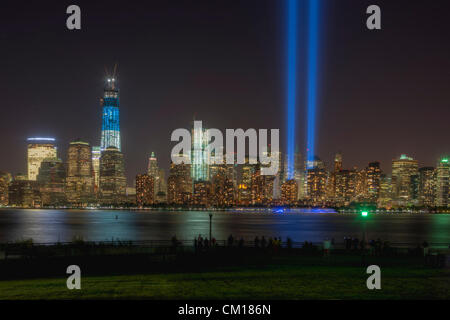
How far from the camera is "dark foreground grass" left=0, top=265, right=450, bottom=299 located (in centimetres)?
1953

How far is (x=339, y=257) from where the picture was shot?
33.3m

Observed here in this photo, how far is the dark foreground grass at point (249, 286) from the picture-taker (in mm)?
19531

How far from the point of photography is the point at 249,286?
70.7ft

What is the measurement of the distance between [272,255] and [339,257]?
4.28m

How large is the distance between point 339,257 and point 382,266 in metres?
4.79

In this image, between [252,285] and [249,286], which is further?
[252,285]

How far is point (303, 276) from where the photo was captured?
80.1ft
